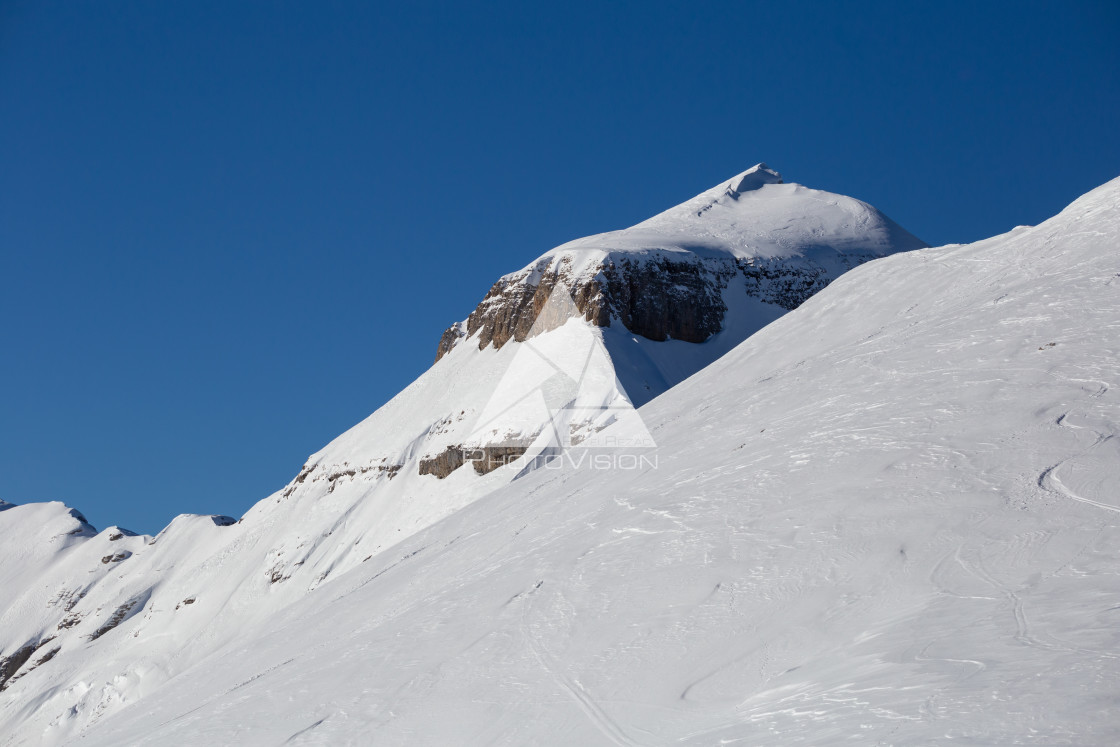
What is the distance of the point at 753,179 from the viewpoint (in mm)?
111812

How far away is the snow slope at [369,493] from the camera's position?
215 ft

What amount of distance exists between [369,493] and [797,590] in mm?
64030

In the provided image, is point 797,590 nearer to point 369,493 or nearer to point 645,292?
point 369,493

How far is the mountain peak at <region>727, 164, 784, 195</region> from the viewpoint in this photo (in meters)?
109

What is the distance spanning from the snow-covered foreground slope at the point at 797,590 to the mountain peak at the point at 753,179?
9006 centimetres

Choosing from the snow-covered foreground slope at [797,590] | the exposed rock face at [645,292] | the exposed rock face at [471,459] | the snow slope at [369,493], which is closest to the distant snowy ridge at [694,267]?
the exposed rock face at [645,292]

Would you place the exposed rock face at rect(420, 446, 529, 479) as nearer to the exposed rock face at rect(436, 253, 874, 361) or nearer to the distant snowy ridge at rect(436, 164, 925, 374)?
the distant snowy ridge at rect(436, 164, 925, 374)

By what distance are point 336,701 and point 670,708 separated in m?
4.50

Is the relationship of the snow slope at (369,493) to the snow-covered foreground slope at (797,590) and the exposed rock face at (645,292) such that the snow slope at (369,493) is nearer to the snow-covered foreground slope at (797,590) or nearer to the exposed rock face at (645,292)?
the exposed rock face at (645,292)

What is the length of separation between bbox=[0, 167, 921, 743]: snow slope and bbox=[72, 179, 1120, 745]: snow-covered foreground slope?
133ft

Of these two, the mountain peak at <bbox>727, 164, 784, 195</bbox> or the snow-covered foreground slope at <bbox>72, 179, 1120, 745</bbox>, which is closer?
the snow-covered foreground slope at <bbox>72, 179, 1120, 745</bbox>

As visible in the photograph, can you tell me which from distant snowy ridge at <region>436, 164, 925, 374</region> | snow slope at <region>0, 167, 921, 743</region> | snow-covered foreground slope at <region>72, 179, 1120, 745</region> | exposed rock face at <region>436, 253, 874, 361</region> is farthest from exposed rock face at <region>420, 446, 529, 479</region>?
snow-covered foreground slope at <region>72, 179, 1120, 745</region>

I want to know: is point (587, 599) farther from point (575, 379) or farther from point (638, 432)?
point (575, 379)

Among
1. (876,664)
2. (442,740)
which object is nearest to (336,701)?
(442,740)
